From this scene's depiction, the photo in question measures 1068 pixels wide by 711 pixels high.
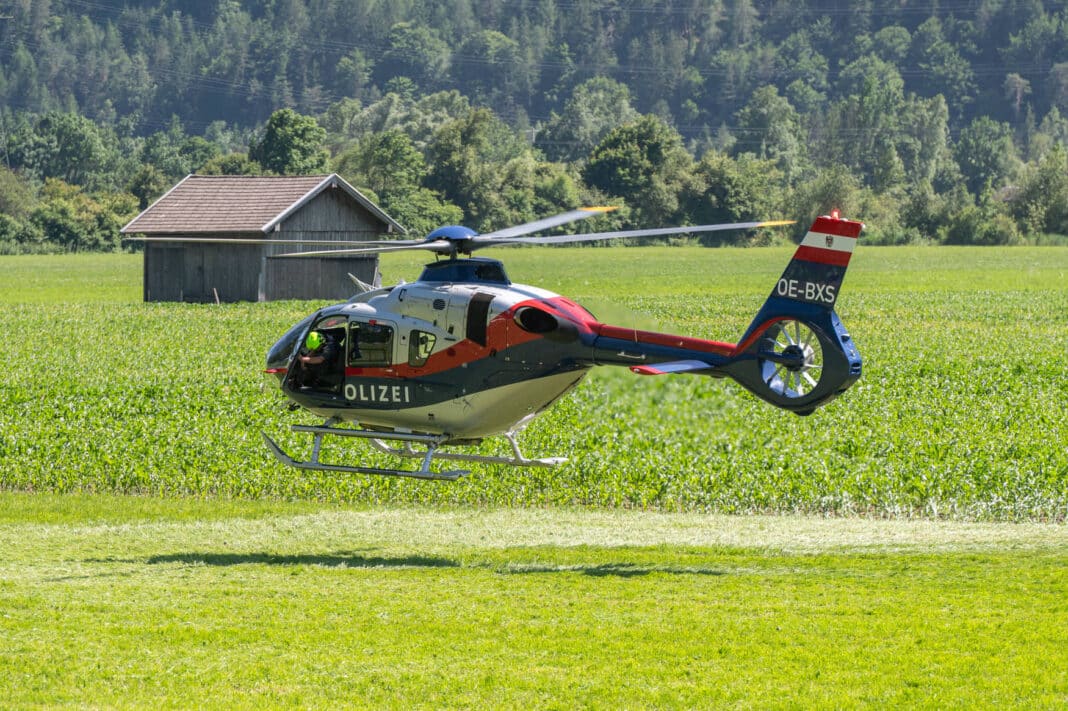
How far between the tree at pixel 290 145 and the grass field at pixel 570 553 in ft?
255

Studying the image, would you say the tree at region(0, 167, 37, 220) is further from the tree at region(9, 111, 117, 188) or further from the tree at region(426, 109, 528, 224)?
the tree at region(426, 109, 528, 224)

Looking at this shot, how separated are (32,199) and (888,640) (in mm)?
132454

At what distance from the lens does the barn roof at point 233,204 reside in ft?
175

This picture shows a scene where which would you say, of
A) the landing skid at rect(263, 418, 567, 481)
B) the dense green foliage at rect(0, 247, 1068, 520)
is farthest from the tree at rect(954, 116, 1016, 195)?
the landing skid at rect(263, 418, 567, 481)

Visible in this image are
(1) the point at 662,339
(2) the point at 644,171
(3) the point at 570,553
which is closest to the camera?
(1) the point at 662,339

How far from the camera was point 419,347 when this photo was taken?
1770 centimetres

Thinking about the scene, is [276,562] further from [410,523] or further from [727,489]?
[727,489]

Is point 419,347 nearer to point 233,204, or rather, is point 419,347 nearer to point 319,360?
point 319,360

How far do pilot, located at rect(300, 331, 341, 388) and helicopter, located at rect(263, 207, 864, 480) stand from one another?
2 centimetres

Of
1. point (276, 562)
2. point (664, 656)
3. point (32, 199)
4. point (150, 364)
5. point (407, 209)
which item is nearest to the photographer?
point (664, 656)

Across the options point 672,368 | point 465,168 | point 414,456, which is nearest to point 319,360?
point 414,456

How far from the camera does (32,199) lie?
5364 inches

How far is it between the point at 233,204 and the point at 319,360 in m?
37.8

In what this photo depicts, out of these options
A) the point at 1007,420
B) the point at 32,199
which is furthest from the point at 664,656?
the point at 32,199
